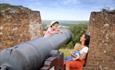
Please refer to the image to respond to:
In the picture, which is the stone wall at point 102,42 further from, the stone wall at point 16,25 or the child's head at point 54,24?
the stone wall at point 16,25

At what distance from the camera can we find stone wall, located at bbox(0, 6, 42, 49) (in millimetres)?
10250

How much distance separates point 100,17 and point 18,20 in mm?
2094

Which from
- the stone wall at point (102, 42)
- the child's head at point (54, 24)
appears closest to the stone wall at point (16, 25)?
the stone wall at point (102, 42)

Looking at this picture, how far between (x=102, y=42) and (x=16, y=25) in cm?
220

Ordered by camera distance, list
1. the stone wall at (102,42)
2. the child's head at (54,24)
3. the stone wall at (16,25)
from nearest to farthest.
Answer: the child's head at (54,24) < the stone wall at (102,42) < the stone wall at (16,25)

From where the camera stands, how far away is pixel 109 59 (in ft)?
32.1

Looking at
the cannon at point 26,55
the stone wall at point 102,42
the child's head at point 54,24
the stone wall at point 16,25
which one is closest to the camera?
the cannon at point 26,55

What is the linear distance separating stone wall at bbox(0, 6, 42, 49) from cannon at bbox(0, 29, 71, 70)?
399 centimetres

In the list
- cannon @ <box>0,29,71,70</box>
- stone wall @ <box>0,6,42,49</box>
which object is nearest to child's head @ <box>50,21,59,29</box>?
stone wall @ <box>0,6,42,49</box>

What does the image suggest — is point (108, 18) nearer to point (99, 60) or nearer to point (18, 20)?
point (99, 60)

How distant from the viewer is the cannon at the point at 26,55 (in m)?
4.98

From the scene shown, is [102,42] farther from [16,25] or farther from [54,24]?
[16,25]

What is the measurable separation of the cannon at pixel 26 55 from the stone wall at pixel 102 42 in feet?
11.5

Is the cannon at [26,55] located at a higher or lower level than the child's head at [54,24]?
lower
